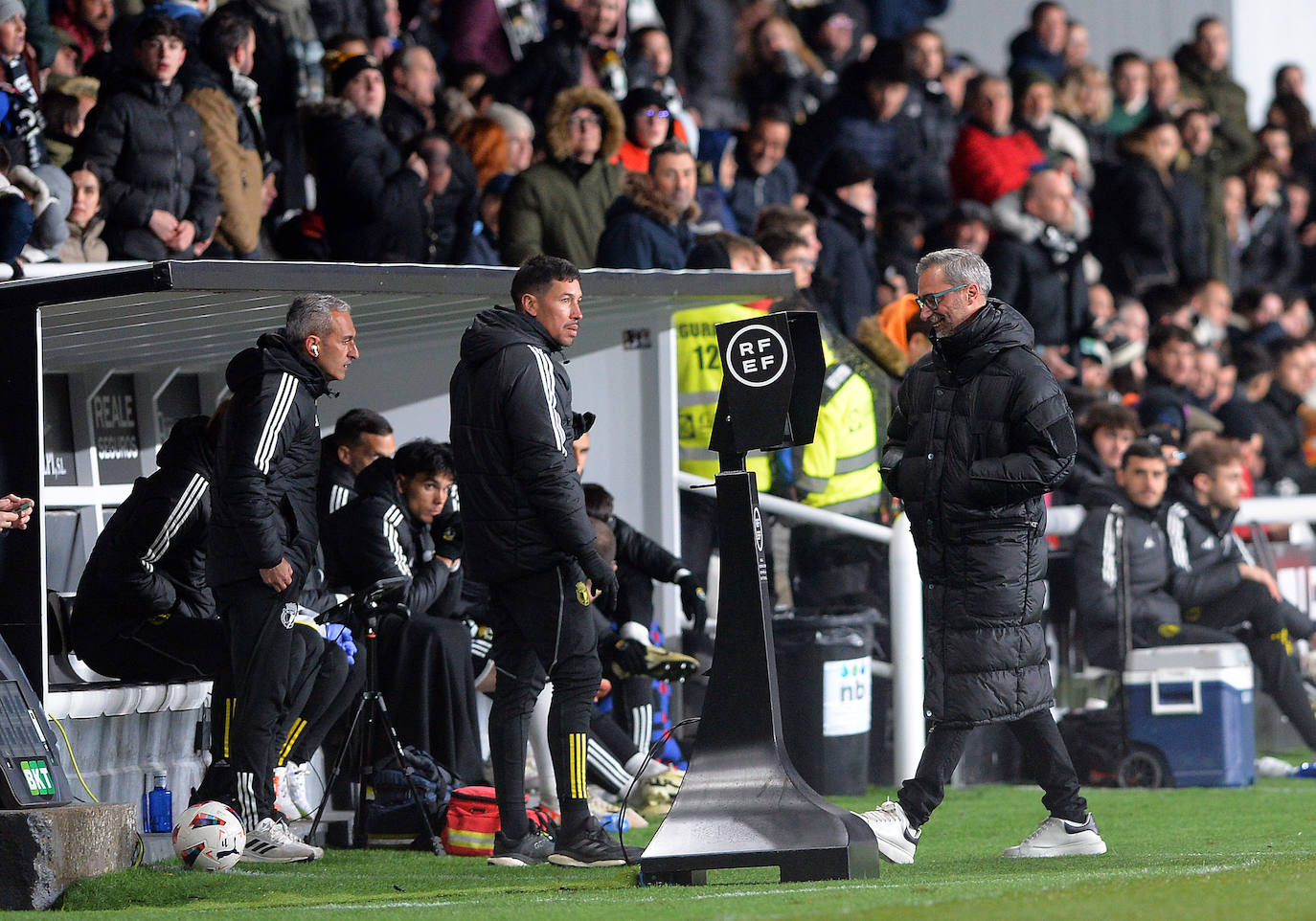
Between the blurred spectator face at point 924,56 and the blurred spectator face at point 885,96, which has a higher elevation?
the blurred spectator face at point 924,56

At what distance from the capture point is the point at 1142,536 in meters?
10.7

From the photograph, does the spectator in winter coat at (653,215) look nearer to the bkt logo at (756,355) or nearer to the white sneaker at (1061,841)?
the bkt logo at (756,355)

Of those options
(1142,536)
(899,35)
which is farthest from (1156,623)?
(899,35)

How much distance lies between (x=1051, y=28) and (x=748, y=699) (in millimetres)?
11114

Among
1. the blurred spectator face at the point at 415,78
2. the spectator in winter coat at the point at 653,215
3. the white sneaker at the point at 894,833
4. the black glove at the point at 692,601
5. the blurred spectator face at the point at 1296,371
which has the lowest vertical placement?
the white sneaker at the point at 894,833

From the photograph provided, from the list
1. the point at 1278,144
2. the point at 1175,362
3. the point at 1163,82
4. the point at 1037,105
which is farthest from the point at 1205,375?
the point at 1278,144

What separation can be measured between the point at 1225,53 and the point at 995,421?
11.7 m

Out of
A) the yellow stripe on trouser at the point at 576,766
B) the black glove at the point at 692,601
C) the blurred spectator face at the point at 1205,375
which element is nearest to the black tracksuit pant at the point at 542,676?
the yellow stripe on trouser at the point at 576,766

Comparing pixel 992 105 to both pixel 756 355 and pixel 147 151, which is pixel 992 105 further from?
pixel 756 355

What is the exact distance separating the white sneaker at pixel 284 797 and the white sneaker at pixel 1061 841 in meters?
2.81

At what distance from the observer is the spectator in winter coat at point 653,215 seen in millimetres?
10438

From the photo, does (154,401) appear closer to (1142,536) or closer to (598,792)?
(598,792)

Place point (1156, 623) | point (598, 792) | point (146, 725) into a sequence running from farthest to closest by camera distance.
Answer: point (1156, 623), point (598, 792), point (146, 725)

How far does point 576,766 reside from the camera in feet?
23.8
